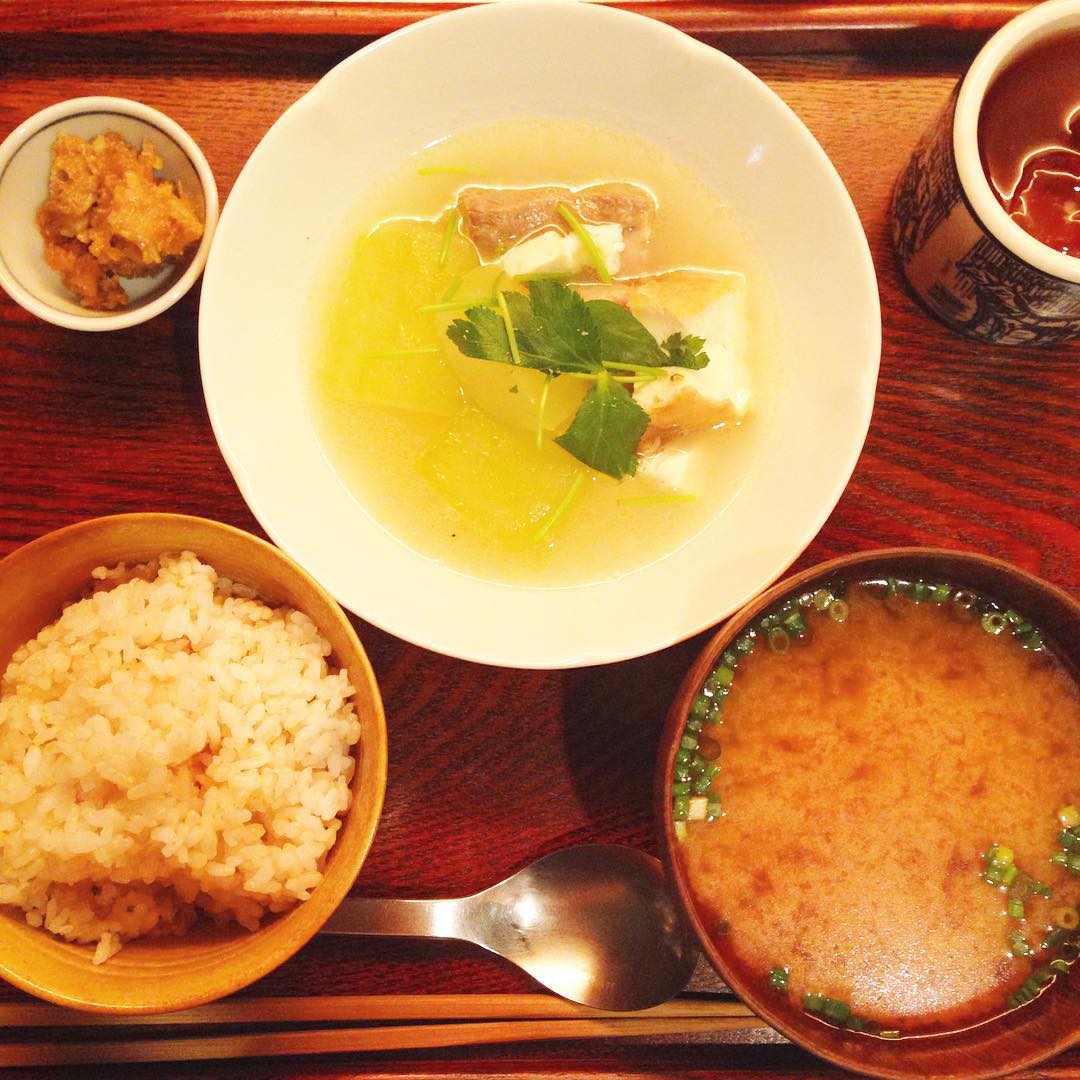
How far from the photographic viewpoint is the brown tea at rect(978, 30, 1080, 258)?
1.57m

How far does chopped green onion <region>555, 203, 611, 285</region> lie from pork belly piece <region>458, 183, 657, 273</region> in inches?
0.7

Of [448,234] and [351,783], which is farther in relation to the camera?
[448,234]

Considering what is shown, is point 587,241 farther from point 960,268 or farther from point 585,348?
point 960,268

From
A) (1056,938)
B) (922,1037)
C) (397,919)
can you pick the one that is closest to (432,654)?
(397,919)

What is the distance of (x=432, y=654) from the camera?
1828 millimetres

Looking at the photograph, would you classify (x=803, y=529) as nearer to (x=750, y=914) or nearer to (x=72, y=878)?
(x=750, y=914)

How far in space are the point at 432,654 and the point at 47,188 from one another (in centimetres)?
117

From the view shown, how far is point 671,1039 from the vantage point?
5.85ft

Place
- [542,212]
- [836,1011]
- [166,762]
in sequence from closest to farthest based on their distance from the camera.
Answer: [166,762]
[836,1011]
[542,212]

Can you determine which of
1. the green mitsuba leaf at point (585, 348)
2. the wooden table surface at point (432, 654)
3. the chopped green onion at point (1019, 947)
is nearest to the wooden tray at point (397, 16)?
the wooden table surface at point (432, 654)

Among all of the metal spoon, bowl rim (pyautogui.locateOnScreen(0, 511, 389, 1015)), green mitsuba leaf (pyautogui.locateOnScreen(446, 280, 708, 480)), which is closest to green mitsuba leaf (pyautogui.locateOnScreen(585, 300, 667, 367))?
green mitsuba leaf (pyautogui.locateOnScreen(446, 280, 708, 480))

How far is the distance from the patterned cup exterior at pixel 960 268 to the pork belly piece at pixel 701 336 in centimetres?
34

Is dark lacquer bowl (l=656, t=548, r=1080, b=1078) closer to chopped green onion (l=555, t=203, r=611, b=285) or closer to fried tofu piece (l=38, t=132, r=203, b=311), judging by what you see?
chopped green onion (l=555, t=203, r=611, b=285)

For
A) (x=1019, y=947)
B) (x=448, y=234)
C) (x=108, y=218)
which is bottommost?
(x=1019, y=947)
